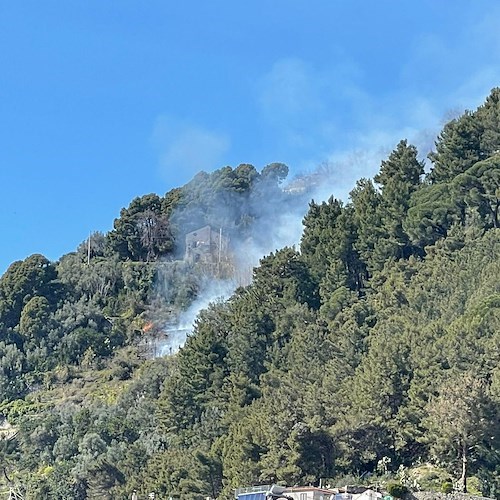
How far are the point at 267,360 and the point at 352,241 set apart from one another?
959 centimetres

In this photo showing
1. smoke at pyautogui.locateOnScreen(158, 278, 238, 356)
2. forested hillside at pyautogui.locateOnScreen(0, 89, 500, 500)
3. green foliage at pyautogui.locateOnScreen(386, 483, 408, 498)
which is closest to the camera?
green foliage at pyautogui.locateOnScreen(386, 483, 408, 498)

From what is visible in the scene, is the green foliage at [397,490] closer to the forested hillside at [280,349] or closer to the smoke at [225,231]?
the forested hillside at [280,349]

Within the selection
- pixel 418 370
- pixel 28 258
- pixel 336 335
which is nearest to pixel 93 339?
pixel 28 258

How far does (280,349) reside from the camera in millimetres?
52906

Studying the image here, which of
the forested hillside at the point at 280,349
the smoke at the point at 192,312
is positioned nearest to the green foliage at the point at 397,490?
the forested hillside at the point at 280,349

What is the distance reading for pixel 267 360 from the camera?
175ft

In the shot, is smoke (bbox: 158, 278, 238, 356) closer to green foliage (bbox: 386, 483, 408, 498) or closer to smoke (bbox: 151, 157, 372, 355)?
smoke (bbox: 151, 157, 372, 355)

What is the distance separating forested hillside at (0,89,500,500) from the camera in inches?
1593

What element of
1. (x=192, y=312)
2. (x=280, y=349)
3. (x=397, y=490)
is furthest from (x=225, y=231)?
(x=397, y=490)

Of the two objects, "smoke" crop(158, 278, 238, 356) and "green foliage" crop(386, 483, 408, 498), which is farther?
"smoke" crop(158, 278, 238, 356)

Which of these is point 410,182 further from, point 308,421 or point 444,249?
point 308,421

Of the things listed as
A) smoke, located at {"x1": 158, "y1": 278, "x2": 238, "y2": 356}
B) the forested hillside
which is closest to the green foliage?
the forested hillside

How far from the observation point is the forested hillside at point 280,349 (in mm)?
40469

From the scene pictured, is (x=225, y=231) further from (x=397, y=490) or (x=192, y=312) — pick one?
(x=397, y=490)
